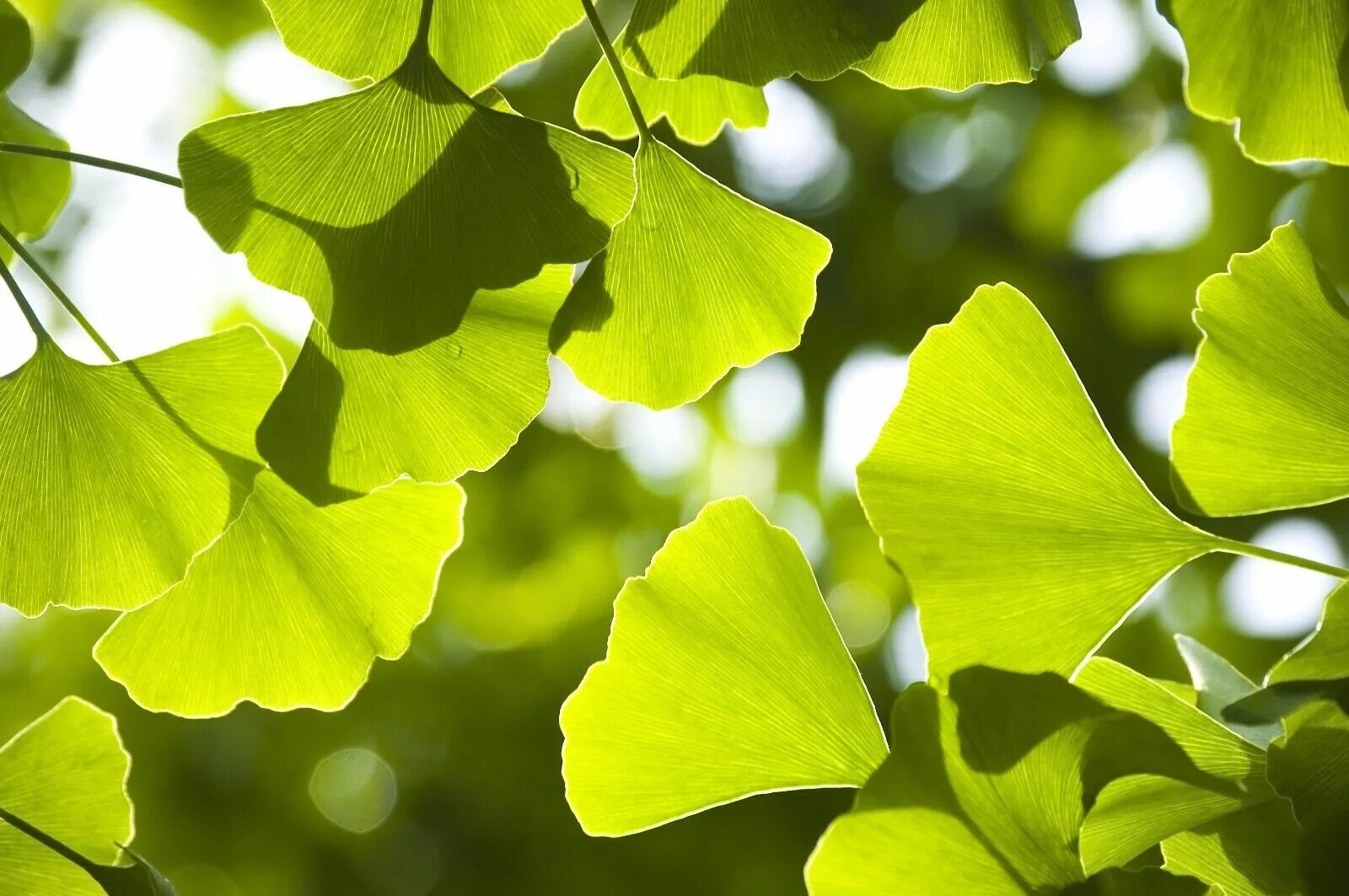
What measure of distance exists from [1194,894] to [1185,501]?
0.12 m

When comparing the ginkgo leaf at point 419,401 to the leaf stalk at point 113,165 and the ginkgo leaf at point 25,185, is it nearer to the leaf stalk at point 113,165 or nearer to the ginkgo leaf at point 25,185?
the leaf stalk at point 113,165

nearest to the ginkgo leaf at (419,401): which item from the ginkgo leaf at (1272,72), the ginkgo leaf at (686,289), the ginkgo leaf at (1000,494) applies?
the ginkgo leaf at (686,289)

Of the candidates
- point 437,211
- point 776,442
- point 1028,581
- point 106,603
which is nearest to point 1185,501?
point 1028,581

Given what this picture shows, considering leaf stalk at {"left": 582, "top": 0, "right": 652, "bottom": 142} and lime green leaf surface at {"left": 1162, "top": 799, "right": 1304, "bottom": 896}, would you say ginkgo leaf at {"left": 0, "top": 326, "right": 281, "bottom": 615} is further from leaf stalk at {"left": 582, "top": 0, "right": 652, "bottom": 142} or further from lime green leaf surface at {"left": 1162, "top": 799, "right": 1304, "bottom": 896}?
lime green leaf surface at {"left": 1162, "top": 799, "right": 1304, "bottom": 896}

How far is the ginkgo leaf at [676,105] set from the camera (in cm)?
42

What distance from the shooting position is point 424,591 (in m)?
0.40

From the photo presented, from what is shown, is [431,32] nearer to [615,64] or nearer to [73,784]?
[615,64]

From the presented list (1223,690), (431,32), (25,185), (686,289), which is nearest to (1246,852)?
(1223,690)

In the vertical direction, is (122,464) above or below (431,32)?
below

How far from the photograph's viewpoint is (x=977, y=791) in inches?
11.9

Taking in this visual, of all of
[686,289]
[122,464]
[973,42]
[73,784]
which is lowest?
[73,784]

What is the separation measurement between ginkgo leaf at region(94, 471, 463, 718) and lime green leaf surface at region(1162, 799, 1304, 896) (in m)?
0.28

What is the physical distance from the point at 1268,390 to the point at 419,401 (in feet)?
0.91

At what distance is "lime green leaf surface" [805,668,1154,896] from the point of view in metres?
0.29
